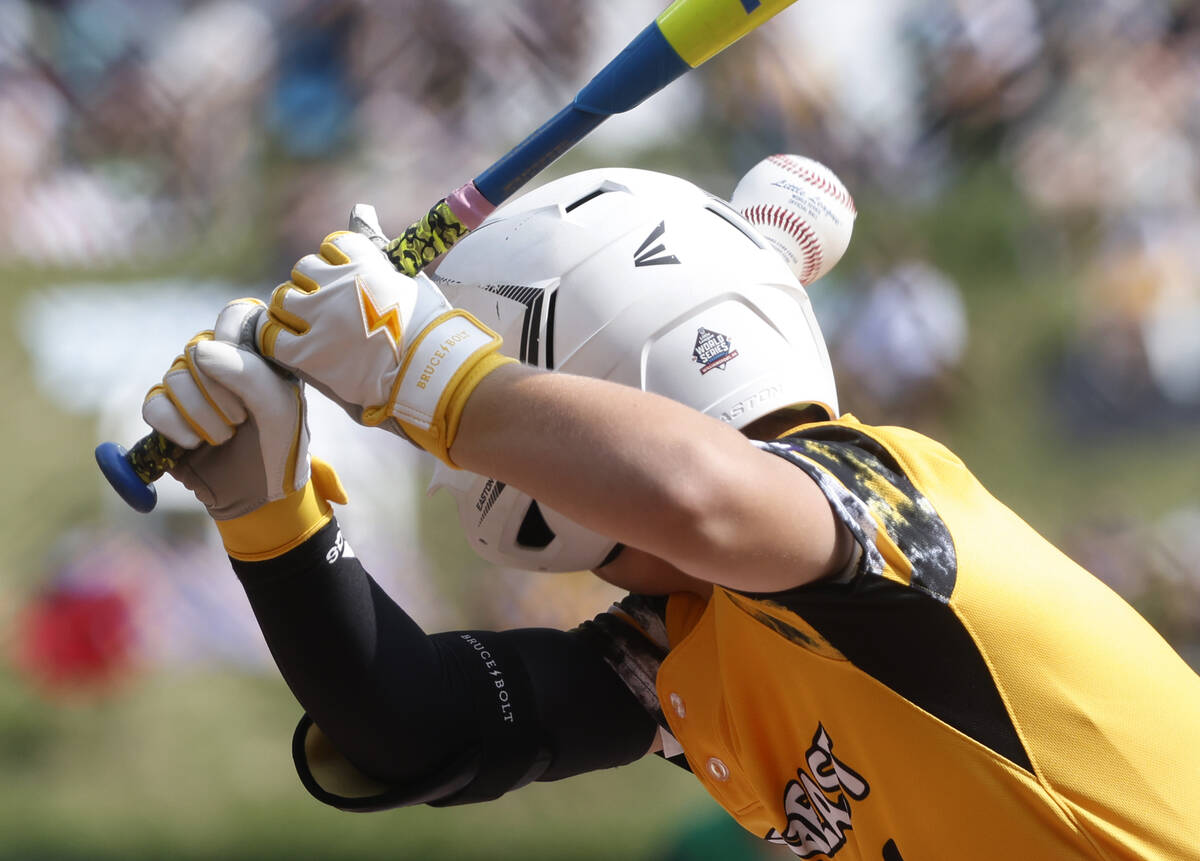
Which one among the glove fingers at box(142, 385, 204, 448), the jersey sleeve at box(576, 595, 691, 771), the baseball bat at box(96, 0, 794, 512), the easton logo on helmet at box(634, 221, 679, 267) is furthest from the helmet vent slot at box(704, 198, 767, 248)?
the glove fingers at box(142, 385, 204, 448)

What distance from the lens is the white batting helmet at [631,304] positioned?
144 centimetres

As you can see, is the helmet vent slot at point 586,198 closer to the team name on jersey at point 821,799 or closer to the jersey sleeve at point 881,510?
the jersey sleeve at point 881,510

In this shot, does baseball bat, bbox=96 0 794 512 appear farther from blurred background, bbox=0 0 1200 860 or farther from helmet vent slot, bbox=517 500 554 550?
A: blurred background, bbox=0 0 1200 860

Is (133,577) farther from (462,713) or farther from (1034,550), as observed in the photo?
(1034,550)

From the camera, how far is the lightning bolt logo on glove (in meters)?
1.16

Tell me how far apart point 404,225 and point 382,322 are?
2.49 m

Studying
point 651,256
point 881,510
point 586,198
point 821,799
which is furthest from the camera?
point 586,198

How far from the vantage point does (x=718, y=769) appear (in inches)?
64.1

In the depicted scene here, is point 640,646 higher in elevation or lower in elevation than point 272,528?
lower

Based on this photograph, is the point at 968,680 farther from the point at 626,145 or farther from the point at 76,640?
the point at 76,640

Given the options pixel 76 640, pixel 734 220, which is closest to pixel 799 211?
pixel 734 220

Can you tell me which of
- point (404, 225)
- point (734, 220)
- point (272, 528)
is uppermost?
point (404, 225)

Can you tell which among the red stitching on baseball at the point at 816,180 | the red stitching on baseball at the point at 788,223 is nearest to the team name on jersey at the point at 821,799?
the red stitching on baseball at the point at 788,223

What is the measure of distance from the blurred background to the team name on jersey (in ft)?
6.88
